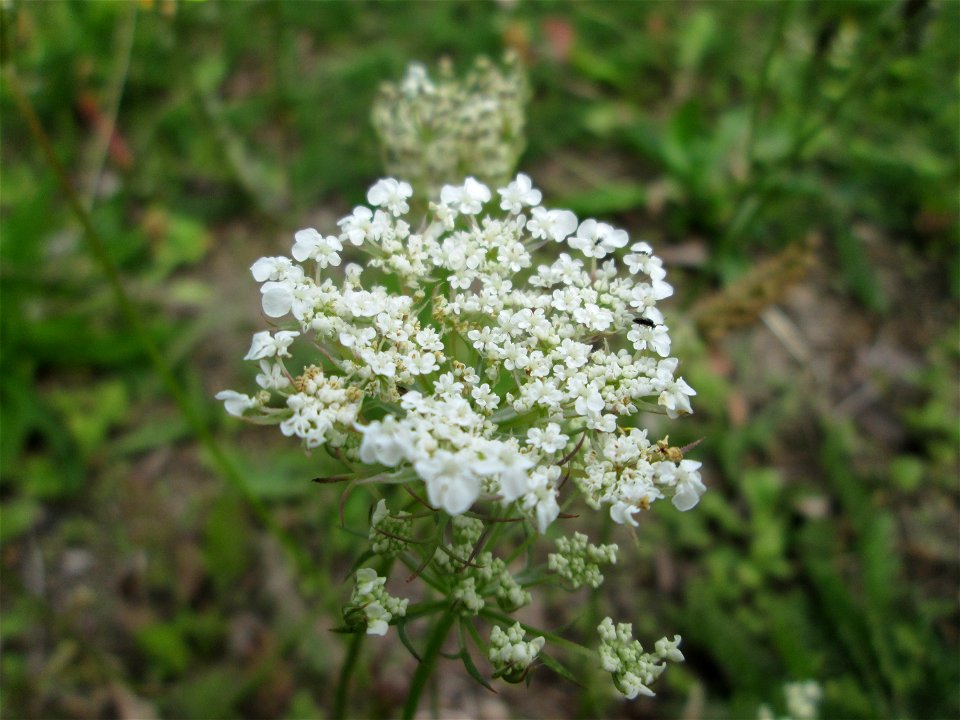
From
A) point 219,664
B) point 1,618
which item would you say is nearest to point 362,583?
point 219,664

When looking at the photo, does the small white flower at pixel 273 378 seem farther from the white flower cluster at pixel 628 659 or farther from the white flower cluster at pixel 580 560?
the white flower cluster at pixel 628 659

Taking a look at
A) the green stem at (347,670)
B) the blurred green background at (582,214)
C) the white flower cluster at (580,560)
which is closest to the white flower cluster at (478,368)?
the white flower cluster at (580,560)

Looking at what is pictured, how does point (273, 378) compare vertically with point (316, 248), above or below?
below

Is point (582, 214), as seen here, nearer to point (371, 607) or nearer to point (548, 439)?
point (548, 439)

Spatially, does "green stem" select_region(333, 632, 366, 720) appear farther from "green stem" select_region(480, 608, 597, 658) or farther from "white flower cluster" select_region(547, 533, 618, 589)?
"white flower cluster" select_region(547, 533, 618, 589)

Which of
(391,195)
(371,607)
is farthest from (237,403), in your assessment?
(391,195)

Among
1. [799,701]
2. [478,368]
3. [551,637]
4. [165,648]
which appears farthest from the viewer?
[165,648]

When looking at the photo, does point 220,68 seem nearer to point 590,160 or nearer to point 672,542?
point 590,160

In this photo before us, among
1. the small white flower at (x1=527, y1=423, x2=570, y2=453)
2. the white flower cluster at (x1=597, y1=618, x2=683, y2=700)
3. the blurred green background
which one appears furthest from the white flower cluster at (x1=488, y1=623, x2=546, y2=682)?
the blurred green background
